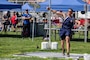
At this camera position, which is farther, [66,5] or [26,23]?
[26,23]

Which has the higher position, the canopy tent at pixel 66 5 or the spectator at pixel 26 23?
the canopy tent at pixel 66 5

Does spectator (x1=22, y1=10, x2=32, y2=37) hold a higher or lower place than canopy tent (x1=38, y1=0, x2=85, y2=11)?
lower

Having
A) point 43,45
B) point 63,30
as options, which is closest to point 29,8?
point 43,45

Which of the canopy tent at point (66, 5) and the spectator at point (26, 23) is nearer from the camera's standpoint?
the canopy tent at point (66, 5)

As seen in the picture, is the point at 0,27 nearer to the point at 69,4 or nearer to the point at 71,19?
the point at 69,4

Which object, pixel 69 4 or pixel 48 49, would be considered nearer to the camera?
pixel 48 49

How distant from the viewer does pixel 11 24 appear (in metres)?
34.2

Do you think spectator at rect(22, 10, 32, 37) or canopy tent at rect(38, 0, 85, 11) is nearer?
canopy tent at rect(38, 0, 85, 11)

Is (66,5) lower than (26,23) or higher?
higher

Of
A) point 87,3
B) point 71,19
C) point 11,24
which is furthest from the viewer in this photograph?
point 11,24

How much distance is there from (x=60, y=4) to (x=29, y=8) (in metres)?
4.95

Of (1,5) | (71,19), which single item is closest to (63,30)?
(71,19)

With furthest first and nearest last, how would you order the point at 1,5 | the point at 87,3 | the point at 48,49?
the point at 1,5, the point at 87,3, the point at 48,49

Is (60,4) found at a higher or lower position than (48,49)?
higher
